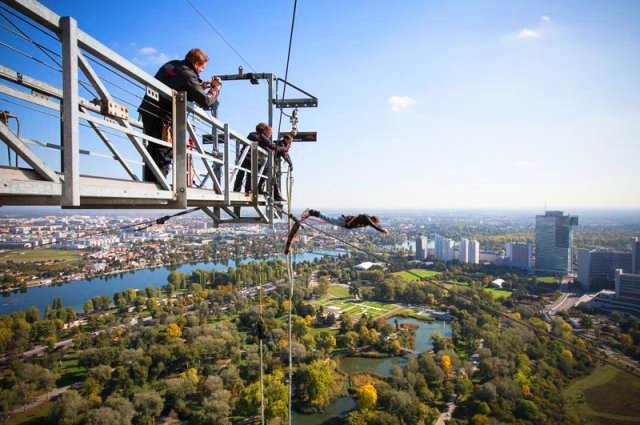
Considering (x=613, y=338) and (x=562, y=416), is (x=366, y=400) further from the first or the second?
(x=613, y=338)

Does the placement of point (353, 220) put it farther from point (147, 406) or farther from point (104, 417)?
point (147, 406)

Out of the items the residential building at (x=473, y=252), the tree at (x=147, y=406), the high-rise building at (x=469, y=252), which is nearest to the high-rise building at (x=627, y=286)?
the residential building at (x=473, y=252)

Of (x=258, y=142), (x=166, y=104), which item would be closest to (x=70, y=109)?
(x=166, y=104)

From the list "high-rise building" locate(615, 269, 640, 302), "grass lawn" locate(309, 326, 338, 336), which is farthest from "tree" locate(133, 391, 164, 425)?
"high-rise building" locate(615, 269, 640, 302)

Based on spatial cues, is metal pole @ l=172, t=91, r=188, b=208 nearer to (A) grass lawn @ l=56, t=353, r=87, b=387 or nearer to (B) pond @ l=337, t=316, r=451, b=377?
(B) pond @ l=337, t=316, r=451, b=377

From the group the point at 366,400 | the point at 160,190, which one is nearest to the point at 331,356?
the point at 366,400

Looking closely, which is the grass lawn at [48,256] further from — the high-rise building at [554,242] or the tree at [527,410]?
the high-rise building at [554,242]
